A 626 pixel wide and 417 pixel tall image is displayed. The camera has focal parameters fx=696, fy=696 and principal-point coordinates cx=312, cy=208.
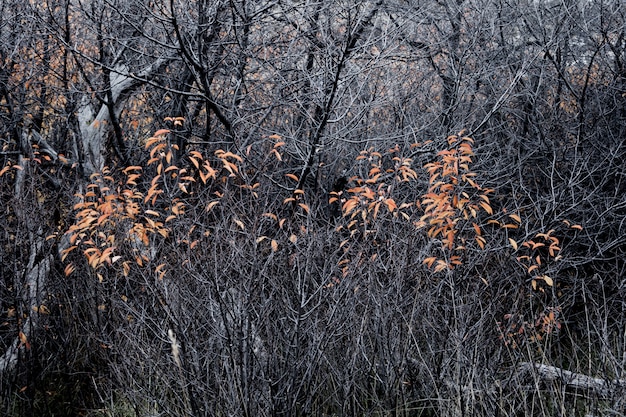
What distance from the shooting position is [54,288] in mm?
6137

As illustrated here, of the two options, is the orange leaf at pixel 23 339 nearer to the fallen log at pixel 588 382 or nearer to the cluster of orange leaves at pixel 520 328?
the cluster of orange leaves at pixel 520 328

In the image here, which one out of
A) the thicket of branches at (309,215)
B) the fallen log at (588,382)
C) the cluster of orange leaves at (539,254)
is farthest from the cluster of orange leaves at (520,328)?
the cluster of orange leaves at (539,254)

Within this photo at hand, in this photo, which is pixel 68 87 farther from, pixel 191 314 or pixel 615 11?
pixel 615 11

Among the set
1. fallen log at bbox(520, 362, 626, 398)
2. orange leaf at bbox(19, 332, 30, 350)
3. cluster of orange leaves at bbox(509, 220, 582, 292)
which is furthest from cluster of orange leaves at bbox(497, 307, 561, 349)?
orange leaf at bbox(19, 332, 30, 350)

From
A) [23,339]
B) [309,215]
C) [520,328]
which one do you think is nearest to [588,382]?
[520,328]

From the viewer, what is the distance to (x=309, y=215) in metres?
4.60

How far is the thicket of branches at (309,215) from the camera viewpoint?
13.5 ft

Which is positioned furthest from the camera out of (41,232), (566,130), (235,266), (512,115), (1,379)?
(512,115)

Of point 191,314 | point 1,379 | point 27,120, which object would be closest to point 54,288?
point 1,379

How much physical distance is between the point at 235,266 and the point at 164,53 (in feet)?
12.3

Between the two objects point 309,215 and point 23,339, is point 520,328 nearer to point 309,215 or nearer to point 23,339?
point 309,215

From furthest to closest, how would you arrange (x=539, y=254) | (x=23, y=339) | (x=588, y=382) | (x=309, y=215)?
(x=539, y=254) < (x=23, y=339) < (x=309, y=215) < (x=588, y=382)

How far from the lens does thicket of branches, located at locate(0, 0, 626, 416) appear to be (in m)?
4.10

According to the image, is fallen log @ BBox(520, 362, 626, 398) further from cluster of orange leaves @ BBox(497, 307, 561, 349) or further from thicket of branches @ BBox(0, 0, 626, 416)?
cluster of orange leaves @ BBox(497, 307, 561, 349)
